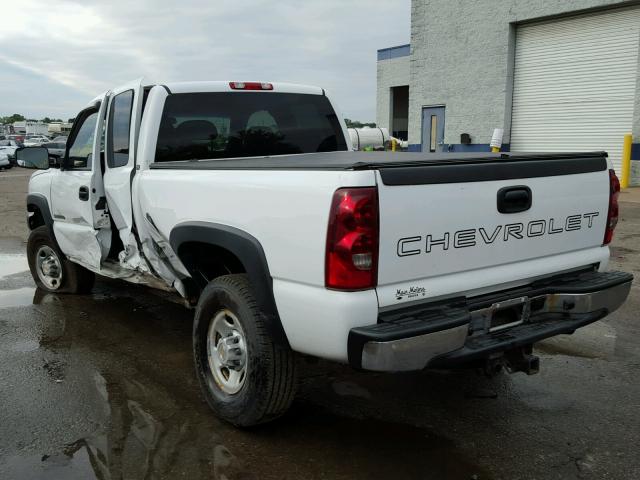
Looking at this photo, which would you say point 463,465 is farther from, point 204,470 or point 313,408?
point 204,470

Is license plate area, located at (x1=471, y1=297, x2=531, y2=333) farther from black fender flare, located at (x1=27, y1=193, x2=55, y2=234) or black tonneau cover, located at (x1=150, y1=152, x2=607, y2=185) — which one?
black fender flare, located at (x1=27, y1=193, x2=55, y2=234)

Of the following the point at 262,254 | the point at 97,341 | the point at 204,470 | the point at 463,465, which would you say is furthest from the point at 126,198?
the point at 463,465

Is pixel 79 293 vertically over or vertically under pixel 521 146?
under

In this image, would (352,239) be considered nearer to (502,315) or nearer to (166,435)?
(502,315)

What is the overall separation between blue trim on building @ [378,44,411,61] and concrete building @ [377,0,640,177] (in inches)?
560

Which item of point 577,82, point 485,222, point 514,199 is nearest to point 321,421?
point 485,222

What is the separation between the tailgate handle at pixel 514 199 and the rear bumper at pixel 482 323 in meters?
0.46

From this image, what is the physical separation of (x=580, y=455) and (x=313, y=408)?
61.3 inches

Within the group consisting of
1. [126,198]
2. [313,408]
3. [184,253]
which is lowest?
[313,408]

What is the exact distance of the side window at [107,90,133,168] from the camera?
15.1 ft

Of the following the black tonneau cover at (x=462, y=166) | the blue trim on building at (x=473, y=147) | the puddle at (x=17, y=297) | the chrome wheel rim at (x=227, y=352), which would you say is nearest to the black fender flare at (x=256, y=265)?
the chrome wheel rim at (x=227, y=352)

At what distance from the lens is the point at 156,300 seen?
21.1ft

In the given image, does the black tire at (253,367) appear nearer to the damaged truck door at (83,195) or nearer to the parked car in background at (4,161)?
the damaged truck door at (83,195)

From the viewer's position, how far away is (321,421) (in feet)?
12.0
